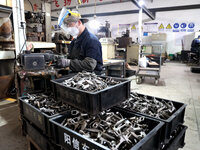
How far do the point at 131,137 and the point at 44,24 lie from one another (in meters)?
3.02

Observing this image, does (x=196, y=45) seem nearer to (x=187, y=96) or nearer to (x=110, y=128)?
(x=187, y=96)

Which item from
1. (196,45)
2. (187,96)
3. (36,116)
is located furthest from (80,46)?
(196,45)

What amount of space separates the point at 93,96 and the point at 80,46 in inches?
40.3

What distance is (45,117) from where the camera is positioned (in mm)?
1036

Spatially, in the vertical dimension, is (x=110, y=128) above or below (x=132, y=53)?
below

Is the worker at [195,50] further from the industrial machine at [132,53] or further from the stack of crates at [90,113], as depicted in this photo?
the stack of crates at [90,113]

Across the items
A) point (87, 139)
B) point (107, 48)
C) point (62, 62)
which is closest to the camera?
point (87, 139)

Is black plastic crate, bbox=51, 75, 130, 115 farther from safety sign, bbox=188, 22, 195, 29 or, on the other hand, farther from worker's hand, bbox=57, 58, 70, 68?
safety sign, bbox=188, 22, 195, 29

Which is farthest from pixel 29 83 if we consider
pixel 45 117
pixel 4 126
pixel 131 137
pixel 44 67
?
pixel 131 137

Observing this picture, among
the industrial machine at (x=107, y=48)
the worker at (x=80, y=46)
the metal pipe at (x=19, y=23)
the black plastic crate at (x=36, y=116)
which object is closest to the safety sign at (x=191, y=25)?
the industrial machine at (x=107, y=48)

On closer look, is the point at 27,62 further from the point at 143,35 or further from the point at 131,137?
the point at 143,35

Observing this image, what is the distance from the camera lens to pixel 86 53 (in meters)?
1.67

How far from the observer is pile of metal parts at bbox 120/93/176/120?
1114mm

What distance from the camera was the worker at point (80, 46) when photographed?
1609 mm
